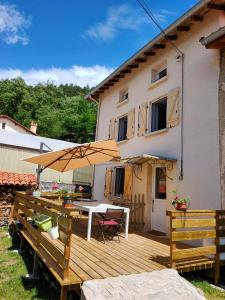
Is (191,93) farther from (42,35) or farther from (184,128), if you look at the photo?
(42,35)

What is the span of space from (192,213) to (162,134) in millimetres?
4314

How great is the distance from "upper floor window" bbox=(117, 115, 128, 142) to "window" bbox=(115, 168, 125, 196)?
1579 mm

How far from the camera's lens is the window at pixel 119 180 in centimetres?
1237

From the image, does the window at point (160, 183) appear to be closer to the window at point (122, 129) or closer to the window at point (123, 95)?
the window at point (122, 129)

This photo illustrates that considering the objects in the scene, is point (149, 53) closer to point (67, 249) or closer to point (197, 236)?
point (197, 236)

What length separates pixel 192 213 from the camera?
578 centimetres

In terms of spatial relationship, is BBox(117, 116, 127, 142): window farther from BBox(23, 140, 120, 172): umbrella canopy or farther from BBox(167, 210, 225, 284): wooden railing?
BBox(167, 210, 225, 284): wooden railing

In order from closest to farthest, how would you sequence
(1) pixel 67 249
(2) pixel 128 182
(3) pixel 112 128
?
(1) pixel 67 249 → (2) pixel 128 182 → (3) pixel 112 128

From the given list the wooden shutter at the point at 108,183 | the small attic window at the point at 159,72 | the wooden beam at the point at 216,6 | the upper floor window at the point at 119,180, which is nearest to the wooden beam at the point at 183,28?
A: the wooden beam at the point at 216,6

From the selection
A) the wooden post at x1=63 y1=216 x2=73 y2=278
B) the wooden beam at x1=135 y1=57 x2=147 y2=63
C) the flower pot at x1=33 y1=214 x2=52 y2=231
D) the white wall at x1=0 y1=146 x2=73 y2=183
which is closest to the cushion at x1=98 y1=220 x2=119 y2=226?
the flower pot at x1=33 y1=214 x2=52 y2=231

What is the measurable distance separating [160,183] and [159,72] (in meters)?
4.58

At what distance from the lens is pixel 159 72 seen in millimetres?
10867

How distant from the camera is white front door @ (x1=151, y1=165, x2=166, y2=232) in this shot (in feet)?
30.1

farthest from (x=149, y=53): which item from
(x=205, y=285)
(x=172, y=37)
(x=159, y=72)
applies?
(x=205, y=285)
